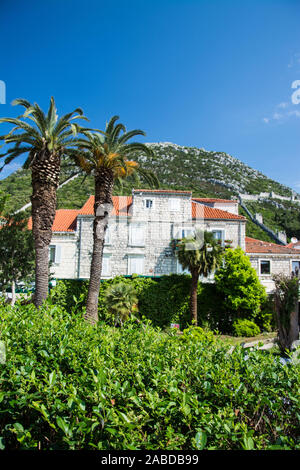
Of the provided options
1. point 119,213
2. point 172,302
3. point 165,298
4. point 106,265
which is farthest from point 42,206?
point 119,213

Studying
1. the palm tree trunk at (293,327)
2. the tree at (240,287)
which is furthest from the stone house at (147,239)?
the palm tree trunk at (293,327)

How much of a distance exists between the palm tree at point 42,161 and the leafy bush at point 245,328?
43.4 ft

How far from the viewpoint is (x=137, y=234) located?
26406 mm

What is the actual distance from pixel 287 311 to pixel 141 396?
1440 centimetres

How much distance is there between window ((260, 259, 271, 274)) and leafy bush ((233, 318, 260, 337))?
275 inches

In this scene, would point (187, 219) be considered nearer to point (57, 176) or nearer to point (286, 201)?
point (57, 176)

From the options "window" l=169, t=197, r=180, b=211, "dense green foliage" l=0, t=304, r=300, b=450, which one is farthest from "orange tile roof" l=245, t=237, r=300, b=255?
"dense green foliage" l=0, t=304, r=300, b=450

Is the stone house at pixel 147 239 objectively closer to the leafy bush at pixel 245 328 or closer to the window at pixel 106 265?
the window at pixel 106 265

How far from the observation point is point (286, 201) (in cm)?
9588

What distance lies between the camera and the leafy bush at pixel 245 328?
1986cm

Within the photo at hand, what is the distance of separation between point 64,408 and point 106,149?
47.5 feet

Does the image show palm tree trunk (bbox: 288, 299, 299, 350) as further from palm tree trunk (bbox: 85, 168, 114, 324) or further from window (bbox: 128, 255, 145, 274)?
window (bbox: 128, 255, 145, 274)

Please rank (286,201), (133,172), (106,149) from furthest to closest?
1. (286,201)
2. (133,172)
3. (106,149)
